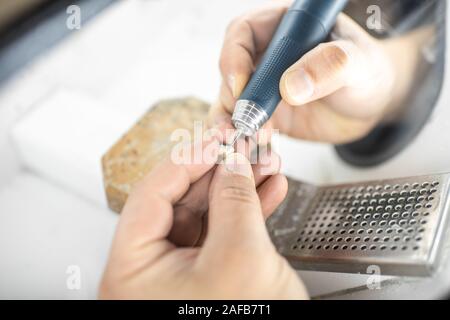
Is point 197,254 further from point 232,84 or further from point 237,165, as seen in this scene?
point 232,84

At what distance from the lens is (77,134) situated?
0.68 m

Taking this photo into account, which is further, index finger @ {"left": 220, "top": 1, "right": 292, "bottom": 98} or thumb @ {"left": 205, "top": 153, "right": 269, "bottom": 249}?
index finger @ {"left": 220, "top": 1, "right": 292, "bottom": 98}

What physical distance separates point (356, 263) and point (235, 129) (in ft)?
0.68

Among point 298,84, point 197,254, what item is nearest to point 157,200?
point 197,254

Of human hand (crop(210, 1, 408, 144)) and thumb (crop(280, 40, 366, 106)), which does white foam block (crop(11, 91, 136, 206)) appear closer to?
human hand (crop(210, 1, 408, 144))

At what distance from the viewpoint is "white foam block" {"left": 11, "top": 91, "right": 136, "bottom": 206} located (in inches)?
25.9

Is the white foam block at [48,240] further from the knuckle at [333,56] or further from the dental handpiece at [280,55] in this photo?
the knuckle at [333,56]

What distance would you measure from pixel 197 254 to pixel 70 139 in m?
0.34

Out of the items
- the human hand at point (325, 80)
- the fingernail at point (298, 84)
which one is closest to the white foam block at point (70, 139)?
the human hand at point (325, 80)

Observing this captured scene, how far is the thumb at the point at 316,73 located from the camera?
0.52m

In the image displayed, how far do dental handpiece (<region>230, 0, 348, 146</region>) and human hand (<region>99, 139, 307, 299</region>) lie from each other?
0.08 m

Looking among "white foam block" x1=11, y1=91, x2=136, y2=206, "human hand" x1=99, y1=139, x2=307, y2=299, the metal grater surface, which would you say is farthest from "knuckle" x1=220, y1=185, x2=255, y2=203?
"white foam block" x1=11, y1=91, x2=136, y2=206

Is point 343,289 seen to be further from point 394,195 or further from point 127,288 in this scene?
point 127,288

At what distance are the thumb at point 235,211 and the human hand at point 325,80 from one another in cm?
12
